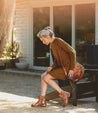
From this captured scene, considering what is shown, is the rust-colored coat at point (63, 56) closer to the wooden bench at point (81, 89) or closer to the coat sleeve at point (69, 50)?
the coat sleeve at point (69, 50)

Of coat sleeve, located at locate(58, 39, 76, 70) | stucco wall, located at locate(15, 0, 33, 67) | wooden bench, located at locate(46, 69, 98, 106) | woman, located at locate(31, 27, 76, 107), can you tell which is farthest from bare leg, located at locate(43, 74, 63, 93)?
stucco wall, located at locate(15, 0, 33, 67)

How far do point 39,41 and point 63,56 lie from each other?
7.13 meters

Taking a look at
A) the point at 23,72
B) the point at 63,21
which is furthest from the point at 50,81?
the point at 63,21

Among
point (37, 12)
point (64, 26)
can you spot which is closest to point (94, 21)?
point (64, 26)

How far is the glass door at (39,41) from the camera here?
39.2 feet

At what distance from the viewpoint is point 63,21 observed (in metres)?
11.5

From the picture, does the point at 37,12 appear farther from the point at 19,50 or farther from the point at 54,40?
the point at 54,40

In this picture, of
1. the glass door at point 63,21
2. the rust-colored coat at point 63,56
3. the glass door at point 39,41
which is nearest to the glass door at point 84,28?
the glass door at point 63,21

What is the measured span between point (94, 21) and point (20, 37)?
11.6 feet

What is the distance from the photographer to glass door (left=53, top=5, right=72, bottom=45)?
11.4m

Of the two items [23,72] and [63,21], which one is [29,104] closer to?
[23,72]

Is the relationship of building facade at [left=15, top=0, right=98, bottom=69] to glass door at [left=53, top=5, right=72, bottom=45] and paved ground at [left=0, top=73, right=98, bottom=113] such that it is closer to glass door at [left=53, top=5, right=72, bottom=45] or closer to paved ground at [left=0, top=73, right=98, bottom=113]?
glass door at [left=53, top=5, right=72, bottom=45]

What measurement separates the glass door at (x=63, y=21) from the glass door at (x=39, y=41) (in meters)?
0.41

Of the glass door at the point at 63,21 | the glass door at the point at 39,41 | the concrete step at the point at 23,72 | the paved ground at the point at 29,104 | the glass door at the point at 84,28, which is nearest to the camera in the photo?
the paved ground at the point at 29,104
